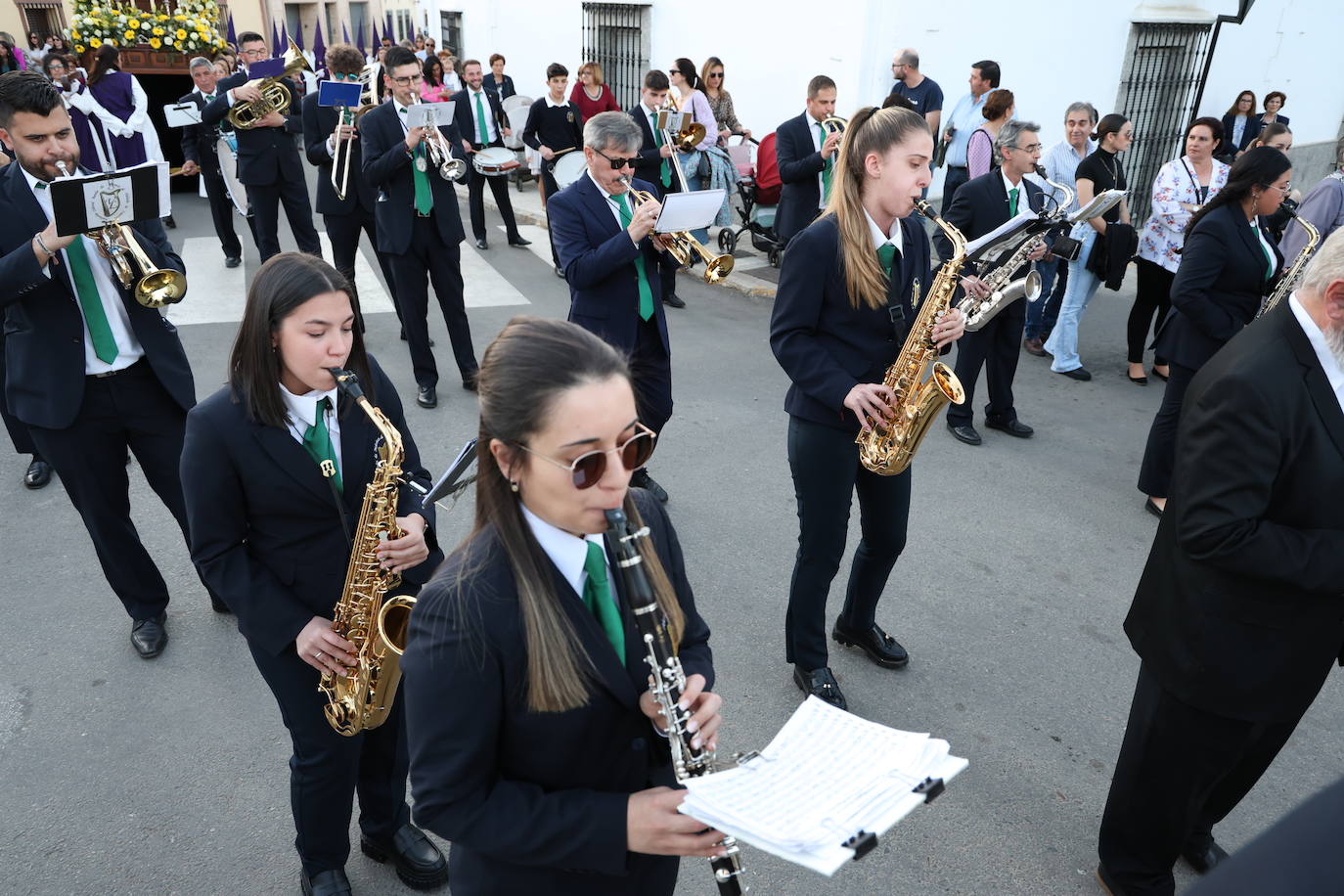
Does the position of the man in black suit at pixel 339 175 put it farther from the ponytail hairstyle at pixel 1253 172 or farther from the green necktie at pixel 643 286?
the ponytail hairstyle at pixel 1253 172

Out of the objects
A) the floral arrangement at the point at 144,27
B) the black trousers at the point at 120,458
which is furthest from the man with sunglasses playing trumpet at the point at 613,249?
the floral arrangement at the point at 144,27

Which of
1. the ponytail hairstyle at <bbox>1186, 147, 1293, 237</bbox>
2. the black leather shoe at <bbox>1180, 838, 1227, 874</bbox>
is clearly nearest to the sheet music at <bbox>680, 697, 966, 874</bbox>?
the black leather shoe at <bbox>1180, 838, 1227, 874</bbox>

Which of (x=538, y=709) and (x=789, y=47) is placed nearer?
(x=538, y=709)

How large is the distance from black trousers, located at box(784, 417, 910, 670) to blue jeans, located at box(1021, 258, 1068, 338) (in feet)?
16.4

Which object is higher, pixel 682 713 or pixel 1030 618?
pixel 682 713

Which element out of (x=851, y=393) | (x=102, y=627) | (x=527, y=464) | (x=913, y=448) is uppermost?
(x=527, y=464)

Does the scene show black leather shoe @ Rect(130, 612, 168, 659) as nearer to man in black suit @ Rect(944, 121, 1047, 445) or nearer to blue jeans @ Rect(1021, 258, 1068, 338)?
man in black suit @ Rect(944, 121, 1047, 445)

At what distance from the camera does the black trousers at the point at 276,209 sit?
344 inches

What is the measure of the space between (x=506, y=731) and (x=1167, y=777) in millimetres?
2133

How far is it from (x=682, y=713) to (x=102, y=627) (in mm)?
3829

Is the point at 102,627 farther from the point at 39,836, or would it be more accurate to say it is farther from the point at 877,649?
the point at 877,649

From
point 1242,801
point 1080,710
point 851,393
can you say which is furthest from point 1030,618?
point 851,393

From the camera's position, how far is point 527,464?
1695mm

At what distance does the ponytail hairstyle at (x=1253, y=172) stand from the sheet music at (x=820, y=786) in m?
4.79
